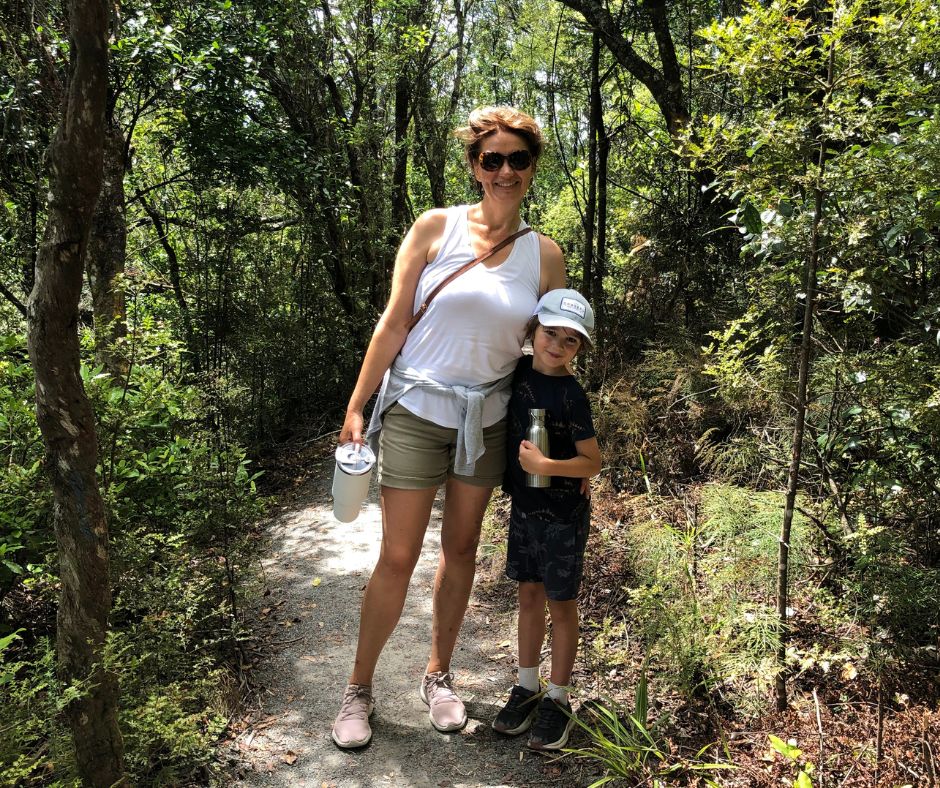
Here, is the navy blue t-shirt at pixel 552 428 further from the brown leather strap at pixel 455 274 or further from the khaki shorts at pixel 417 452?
the brown leather strap at pixel 455 274

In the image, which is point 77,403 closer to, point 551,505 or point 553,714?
point 551,505

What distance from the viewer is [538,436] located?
262 cm

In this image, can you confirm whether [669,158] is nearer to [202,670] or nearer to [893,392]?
[893,392]

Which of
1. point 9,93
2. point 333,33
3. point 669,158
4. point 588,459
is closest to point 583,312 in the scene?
point 588,459

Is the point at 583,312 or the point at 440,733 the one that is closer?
the point at 583,312

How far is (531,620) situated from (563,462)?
0.73 meters

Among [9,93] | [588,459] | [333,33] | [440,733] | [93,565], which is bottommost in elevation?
[440,733]

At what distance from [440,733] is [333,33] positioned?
320 inches

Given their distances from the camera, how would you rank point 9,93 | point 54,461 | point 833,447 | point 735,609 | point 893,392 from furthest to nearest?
point 9,93 < point 833,447 < point 735,609 < point 893,392 < point 54,461

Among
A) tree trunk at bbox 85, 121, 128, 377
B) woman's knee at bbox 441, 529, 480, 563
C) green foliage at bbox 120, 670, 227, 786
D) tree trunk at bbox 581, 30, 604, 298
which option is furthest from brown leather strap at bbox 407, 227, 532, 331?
tree trunk at bbox 581, 30, 604, 298

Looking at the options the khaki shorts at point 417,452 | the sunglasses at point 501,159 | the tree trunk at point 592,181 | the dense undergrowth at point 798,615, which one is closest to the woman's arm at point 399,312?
the khaki shorts at point 417,452

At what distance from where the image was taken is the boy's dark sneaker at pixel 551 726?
9.06 feet

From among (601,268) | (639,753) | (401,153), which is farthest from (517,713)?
(401,153)

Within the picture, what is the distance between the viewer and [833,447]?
127 inches
